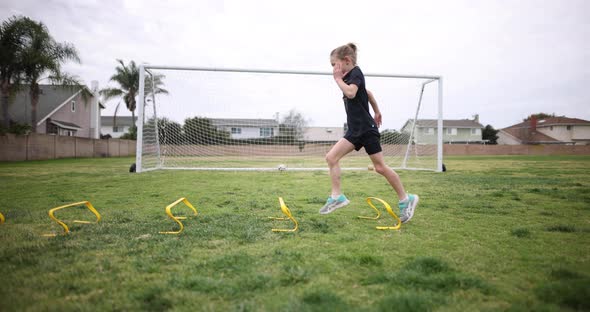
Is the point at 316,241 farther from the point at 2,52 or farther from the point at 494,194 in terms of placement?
the point at 2,52

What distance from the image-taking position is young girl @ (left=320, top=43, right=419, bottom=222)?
12.9 ft

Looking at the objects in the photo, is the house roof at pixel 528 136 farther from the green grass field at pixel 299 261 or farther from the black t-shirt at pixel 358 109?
the black t-shirt at pixel 358 109

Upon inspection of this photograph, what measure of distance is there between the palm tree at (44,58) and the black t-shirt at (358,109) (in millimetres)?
25932

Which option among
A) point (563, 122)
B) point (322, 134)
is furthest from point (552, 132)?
point (322, 134)

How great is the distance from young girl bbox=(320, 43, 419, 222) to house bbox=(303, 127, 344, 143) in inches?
398

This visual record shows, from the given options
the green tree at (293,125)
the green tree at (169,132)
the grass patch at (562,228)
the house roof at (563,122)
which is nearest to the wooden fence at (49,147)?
the green tree at (169,132)

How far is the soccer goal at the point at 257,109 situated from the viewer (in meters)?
12.2

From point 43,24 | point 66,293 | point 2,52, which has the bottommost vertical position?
point 66,293

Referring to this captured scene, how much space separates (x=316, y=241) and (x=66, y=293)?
1963 mm

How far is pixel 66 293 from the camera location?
206 cm

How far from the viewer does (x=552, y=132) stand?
199ft

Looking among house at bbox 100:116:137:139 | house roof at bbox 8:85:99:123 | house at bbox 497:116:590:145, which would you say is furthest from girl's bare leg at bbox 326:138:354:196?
house at bbox 100:116:137:139

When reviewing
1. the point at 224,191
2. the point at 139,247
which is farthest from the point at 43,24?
the point at 139,247

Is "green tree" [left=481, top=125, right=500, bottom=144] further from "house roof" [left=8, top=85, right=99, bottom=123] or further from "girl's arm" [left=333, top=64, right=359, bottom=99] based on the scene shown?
"girl's arm" [left=333, top=64, right=359, bottom=99]
